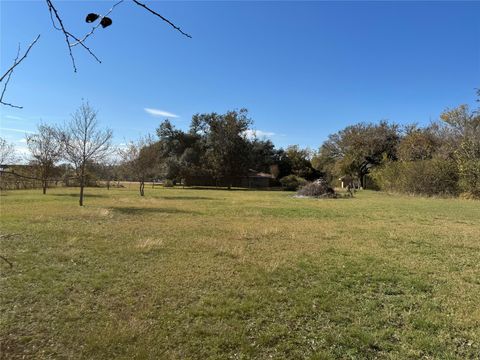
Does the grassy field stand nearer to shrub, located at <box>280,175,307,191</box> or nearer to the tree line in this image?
the tree line

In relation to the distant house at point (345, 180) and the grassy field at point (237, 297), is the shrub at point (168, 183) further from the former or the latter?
the grassy field at point (237, 297)

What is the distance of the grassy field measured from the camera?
346 centimetres

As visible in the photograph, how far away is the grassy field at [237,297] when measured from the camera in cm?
346

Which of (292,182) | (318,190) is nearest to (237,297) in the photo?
(318,190)

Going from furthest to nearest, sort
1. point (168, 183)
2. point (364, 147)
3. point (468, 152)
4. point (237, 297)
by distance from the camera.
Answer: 1. point (168, 183)
2. point (364, 147)
3. point (468, 152)
4. point (237, 297)

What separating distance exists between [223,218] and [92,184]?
37.9 metres

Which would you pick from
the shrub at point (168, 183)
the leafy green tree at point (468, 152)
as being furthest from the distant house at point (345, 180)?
the shrub at point (168, 183)

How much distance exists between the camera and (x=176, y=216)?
45.6ft

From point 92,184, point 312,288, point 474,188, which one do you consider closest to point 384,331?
point 312,288

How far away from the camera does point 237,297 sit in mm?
4785

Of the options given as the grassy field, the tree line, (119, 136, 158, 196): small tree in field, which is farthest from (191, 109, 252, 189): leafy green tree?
the grassy field

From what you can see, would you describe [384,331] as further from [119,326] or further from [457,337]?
[119,326]

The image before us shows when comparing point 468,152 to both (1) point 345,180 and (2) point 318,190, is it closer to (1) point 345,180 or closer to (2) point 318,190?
(2) point 318,190

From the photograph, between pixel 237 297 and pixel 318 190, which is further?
pixel 318 190
